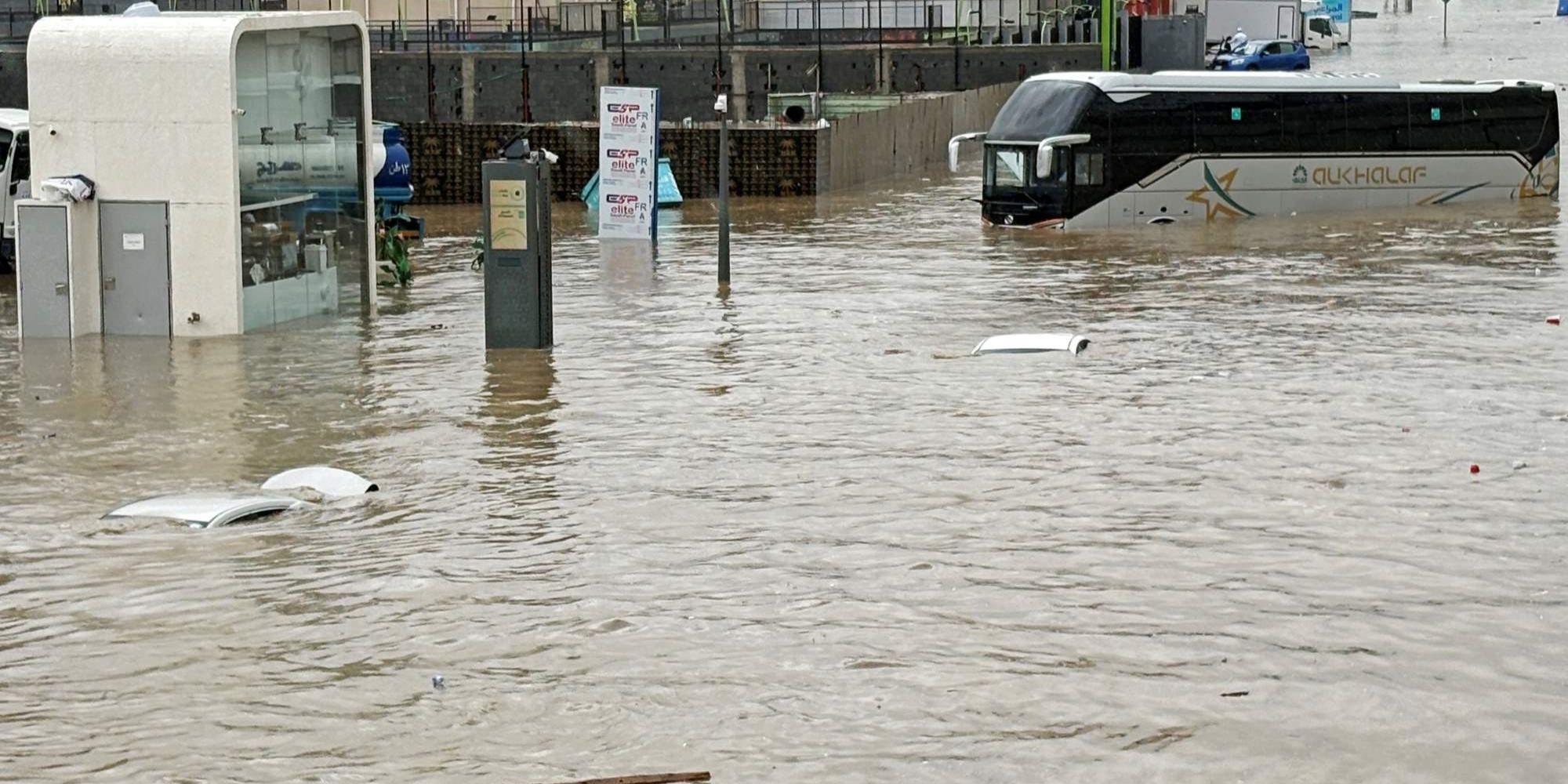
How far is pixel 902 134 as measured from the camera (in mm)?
45938

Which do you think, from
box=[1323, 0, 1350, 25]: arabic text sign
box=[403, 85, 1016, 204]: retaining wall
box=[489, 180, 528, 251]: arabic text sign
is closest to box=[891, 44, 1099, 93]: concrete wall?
box=[403, 85, 1016, 204]: retaining wall

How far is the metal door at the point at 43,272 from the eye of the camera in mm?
20250

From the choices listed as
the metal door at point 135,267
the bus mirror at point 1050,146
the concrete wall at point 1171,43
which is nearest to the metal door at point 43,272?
the metal door at point 135,267

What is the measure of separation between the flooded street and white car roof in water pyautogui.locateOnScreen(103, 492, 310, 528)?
165 mm

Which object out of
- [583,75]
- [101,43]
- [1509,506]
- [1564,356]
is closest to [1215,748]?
[1509,506]

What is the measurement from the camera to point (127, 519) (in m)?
12.7

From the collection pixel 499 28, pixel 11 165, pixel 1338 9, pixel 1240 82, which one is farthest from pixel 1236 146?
pixel 1338 9

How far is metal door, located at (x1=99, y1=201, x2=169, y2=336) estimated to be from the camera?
20641 mm

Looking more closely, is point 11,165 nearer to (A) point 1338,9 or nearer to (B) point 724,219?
(B) point 724,219

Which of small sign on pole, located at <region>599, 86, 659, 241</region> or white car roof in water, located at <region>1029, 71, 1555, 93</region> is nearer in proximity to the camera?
small sign on pole, located at <region>599, 86, 659, 241</region>

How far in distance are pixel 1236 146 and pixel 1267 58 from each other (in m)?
45.6

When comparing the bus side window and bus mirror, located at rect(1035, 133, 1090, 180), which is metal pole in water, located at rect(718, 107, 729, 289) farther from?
the bus side window

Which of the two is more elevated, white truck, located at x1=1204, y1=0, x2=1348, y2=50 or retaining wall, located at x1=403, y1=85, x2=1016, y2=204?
white truck, located at x1=1204, y1=0, x2=1348, y2=50

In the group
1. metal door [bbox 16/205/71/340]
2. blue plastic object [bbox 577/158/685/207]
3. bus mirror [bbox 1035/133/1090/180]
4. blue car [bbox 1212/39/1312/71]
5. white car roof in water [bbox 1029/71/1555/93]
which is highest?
blue car [bbox 1212/39/1312/71]
